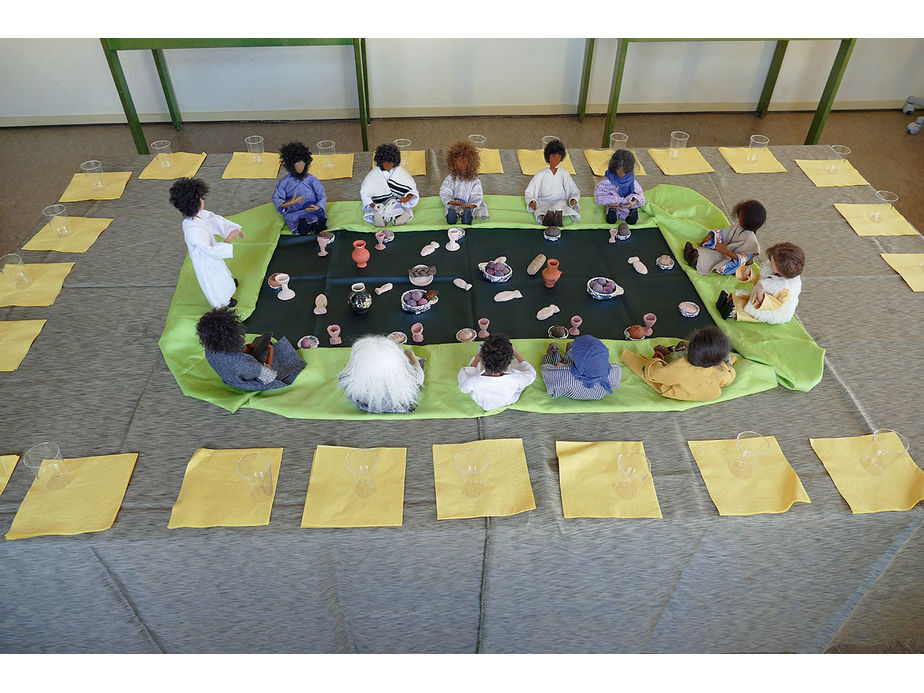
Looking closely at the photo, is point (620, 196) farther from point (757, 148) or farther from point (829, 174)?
point (829, 174)

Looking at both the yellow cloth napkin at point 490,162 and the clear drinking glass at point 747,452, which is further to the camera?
the yellow cloth napkin at point 490,162

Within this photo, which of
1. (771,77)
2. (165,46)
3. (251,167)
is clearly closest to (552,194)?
(251,167)

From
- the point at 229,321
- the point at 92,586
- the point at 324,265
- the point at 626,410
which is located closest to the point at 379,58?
the point at 324,265

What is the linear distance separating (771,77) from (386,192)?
5.16 metres

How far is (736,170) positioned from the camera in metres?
4.20

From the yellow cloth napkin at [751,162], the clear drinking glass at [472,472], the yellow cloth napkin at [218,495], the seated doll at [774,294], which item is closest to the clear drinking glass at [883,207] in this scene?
the yellow cloth napkin at [751,162]

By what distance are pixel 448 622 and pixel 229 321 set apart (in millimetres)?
1537

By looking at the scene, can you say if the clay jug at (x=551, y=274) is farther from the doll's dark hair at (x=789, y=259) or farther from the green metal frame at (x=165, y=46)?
the green metal frame at (x=165, y=46)

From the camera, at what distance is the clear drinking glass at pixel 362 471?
2.23 meters

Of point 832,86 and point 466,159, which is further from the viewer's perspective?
point 832,86

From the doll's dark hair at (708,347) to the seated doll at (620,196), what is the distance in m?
1.43

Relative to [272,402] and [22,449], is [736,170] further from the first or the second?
[22,449]

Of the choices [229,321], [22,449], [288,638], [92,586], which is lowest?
[288,638]

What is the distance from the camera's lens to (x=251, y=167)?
14.0ft
